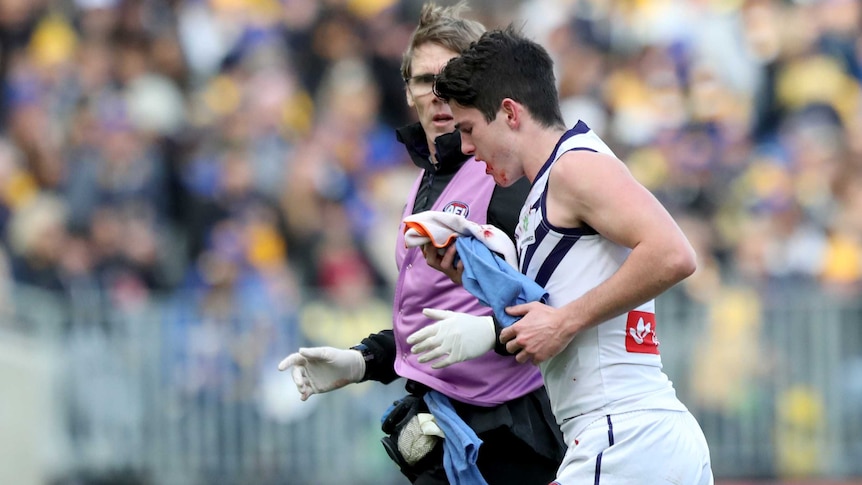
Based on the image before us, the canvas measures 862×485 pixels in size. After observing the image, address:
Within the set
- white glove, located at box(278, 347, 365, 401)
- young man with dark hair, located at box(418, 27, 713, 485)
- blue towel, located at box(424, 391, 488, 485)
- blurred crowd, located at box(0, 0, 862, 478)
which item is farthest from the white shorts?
blurred crowd, located at box(0, 0, 862, 478)

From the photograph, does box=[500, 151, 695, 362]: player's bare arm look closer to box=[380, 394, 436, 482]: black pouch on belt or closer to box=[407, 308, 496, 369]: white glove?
box=[407, 308, 496, 369]: white glove

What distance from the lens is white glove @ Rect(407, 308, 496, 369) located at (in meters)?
4.51

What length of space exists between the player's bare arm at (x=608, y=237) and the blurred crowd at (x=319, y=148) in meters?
6.90

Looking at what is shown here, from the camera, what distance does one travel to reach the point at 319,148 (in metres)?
13.4

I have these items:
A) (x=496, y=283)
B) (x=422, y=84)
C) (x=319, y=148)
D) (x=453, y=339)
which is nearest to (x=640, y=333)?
(x=496, y=283)

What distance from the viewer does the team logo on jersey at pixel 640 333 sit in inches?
177

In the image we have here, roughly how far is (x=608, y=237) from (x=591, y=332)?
1.14 ft

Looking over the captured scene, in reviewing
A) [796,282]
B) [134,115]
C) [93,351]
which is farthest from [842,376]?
[134,115]

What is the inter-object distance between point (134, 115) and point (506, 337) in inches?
395

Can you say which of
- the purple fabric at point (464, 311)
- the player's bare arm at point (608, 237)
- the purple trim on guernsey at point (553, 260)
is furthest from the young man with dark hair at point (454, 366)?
the player's bare arm at point (608, 237)

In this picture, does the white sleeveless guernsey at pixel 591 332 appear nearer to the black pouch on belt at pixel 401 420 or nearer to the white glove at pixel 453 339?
the white glove at pixel 453 339

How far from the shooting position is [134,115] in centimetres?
1384

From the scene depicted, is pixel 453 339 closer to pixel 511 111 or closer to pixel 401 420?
pixel 511 111

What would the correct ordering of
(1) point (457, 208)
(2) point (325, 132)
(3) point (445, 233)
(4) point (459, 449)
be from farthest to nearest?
(2) point (325, 132), (1) point (457, 208), (4) point (459, 449), (3) point (445, 233)
